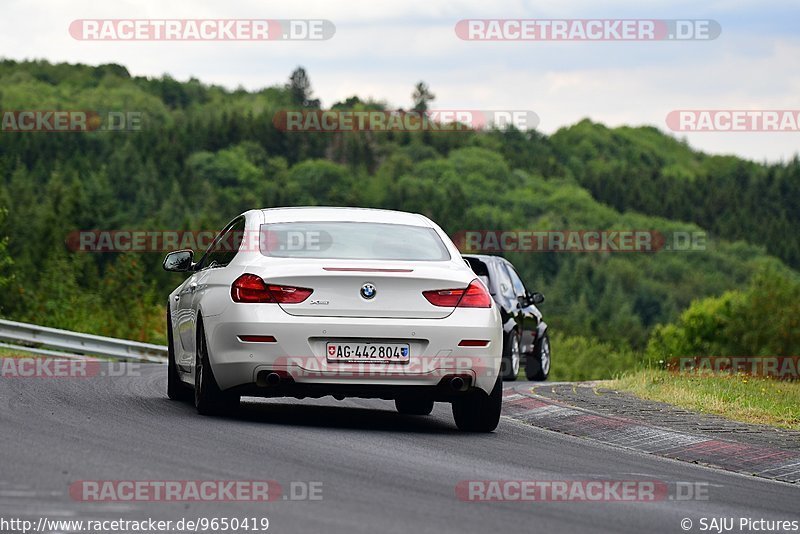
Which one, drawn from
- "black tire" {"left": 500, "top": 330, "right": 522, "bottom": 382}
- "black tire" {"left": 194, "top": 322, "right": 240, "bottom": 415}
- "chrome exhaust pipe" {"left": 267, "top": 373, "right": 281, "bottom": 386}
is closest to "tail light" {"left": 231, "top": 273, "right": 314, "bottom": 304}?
"chrome exhaust pipe" {"left": 267, "top": 373, "right": 281, "bottom": 386}

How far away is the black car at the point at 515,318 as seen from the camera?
2075 cm

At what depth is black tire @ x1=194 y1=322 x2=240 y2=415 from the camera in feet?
36.1

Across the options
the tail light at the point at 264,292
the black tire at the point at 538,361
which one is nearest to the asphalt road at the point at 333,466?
the tail light at the point at 264,292

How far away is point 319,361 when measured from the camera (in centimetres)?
1048

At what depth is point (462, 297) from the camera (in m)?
10.8

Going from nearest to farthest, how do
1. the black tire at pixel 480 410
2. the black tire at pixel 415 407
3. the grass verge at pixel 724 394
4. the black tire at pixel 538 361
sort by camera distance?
the black tire at pixel 480 410 < the black tire at pixel 415 407 < the grass verge at pixel 724 394 < the black tire at pixel 538 361

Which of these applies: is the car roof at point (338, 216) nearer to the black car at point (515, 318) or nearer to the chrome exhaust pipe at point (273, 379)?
the chrome exhaust pipe at point (273, 379)

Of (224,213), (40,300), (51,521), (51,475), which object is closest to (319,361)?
(51,475)

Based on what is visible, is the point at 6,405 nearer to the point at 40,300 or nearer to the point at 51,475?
the point at 51,475

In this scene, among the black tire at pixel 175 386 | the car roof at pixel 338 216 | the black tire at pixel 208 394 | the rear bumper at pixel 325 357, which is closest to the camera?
the rear bumper at pixel 325 357

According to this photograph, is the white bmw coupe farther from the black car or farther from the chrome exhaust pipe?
the black car

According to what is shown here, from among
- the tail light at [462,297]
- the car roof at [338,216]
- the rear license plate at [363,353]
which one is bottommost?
the rear license plate at [363,353]

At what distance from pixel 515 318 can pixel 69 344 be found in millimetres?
7797

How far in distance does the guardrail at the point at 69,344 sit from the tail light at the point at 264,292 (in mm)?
13288
